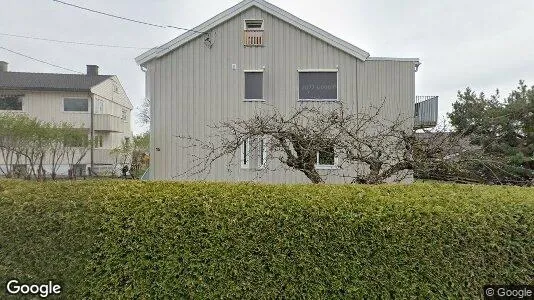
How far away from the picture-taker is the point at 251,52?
13.6m

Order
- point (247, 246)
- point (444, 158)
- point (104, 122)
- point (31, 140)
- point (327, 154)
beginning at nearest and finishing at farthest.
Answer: point (247, 246) → point (444, 158) → point (327, 154) → point (31, 140) → point (104, 122)

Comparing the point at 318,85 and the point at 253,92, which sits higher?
the point at 318,85

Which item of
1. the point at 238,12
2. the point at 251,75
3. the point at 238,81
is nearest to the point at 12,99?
the point at 238,81

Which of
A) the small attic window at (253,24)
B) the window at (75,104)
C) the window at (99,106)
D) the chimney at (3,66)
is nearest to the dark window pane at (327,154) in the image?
the small attic window at (253,24)

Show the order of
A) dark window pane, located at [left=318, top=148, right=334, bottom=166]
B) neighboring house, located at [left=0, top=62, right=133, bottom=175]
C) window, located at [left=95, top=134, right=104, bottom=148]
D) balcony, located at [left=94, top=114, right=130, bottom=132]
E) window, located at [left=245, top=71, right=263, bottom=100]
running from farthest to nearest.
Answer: balcony, located at [left=94, top=114, right=130, bottom=132]
window, located at [left=95, top=134, right=104, bottom=148]
neighboring house, located at [left=0, top=62, right=133, bottom=175]
window, located at [left=245, top=71, right=263, bottom=100]
dark window pane, located at [left=318, top=148, right=334, bottom=166]

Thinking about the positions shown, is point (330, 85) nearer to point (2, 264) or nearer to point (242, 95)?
point (242, 95)

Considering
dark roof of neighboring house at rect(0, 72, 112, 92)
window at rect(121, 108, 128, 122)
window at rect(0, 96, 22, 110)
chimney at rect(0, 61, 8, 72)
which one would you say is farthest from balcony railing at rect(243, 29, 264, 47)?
chimney at rect(0, 61, 8, 72)

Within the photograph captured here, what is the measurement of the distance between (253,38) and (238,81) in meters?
2.00

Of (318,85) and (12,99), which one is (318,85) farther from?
(12,99)

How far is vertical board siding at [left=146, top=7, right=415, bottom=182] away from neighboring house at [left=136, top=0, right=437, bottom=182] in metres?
0.04

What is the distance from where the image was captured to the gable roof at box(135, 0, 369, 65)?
1329 cm

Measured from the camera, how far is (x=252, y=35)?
→ 1362cm

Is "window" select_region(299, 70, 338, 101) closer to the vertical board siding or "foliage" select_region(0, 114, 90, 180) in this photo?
the vertical board siding

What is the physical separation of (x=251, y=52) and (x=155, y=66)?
4.19 meters
